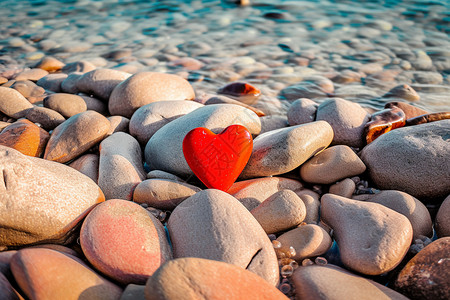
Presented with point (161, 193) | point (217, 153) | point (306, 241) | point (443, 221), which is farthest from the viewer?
point (217, 153)

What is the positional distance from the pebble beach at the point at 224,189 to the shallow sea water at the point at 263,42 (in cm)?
10

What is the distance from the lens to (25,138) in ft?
8.99

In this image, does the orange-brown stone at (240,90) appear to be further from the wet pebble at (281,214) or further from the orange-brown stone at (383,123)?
the wet pebble at (281,214)

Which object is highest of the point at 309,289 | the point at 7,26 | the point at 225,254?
the point at 7,26

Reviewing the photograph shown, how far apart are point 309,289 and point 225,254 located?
411 mm

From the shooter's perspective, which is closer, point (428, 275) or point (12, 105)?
point (428, 275)

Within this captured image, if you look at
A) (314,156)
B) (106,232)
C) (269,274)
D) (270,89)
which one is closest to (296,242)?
(269,274)

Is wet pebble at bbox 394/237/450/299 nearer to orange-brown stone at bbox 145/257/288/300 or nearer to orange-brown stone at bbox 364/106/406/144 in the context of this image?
orange-brown stone at bbox 145/257/288/300

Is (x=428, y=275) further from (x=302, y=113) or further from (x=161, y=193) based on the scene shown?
(x=302, y=113)

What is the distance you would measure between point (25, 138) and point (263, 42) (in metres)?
4.11

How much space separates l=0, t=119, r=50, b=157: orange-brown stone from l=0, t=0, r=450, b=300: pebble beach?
1 cm

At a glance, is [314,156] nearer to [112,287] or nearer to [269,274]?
[269,274]

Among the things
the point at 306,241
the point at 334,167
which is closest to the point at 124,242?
the point at 306,241

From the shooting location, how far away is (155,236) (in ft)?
6.14
